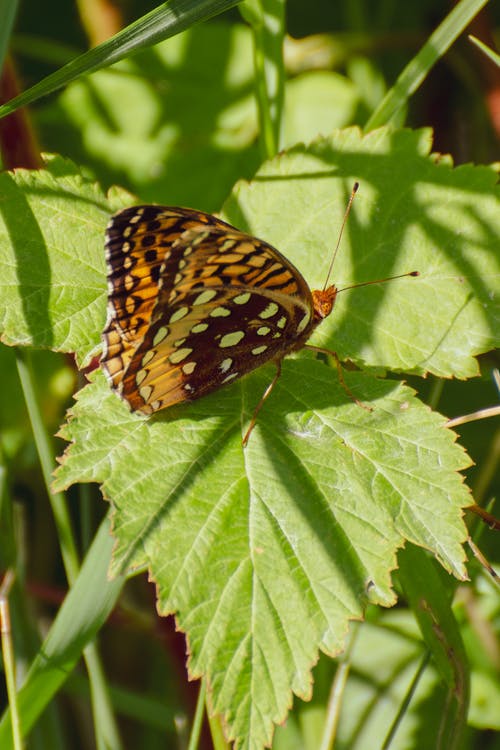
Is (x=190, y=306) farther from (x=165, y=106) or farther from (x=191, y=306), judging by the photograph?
(x=165, y=106)

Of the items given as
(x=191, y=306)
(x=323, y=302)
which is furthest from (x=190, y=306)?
(x=323, y=302)

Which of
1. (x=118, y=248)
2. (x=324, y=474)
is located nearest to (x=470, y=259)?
(x=324, y=474)

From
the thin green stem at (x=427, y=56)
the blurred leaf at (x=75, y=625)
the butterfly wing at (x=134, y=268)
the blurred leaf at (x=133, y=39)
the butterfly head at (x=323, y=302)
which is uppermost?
the blurred leaf at (x=133, y=39)

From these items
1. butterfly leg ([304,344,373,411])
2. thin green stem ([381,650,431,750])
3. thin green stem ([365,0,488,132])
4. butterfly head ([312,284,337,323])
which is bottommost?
thin green stem ([381,650,431,750])

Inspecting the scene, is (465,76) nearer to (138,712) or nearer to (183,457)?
(183,457)

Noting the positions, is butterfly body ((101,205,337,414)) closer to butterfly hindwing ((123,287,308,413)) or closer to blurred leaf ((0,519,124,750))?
butterfly hindwing ((123,287,308,413))

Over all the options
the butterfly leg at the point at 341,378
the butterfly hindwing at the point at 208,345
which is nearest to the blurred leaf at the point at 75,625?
the butterfly hindwing at the point at 208,345

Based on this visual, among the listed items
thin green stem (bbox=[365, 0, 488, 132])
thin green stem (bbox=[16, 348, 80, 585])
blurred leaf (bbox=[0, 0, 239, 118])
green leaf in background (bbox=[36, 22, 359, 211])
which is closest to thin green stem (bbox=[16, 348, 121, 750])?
thin green stem (bbox=[16, 348, 80, 585])

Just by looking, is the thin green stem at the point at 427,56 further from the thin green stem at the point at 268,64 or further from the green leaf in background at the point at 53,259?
the green leaf in background at the point at 53,259
